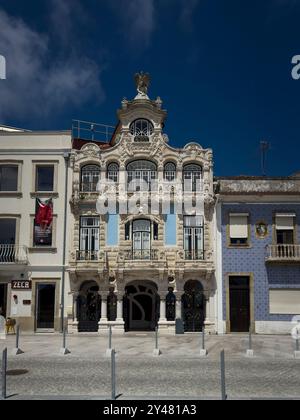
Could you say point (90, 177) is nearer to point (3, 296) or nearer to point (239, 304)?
point (3, 296)

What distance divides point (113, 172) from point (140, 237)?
451 cm

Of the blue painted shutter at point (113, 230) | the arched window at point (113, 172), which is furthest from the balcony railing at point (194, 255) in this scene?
the arched window at point (113, 172)

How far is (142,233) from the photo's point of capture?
30031 mm

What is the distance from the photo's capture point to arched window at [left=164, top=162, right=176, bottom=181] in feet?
101

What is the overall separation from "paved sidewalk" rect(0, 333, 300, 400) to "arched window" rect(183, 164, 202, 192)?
10.2m

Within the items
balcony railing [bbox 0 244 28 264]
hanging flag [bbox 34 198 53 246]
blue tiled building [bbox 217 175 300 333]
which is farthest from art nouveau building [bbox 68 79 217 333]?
balcony railing [bbox 0 244 28 264]

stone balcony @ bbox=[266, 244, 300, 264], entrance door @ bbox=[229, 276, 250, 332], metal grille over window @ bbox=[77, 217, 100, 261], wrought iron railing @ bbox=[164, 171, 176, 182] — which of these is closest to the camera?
stone balcony @ bbox=[266, 244, 300, 264]

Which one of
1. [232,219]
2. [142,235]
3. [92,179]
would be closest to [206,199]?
[232,219]

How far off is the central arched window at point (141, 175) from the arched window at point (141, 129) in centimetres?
156

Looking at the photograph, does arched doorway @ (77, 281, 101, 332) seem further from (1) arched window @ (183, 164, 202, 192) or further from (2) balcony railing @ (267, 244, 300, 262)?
(2) balcony railing @ (267, 244, 300, 262)

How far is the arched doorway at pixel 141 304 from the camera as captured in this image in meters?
30.1

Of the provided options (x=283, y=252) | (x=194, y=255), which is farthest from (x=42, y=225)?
(x=283, y=252)

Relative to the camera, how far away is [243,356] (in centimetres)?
1862
